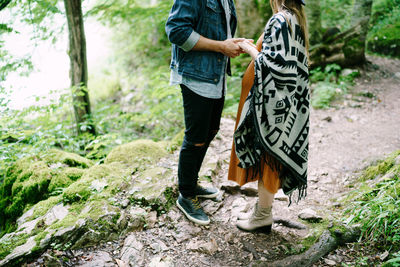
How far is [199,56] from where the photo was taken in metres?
2.04

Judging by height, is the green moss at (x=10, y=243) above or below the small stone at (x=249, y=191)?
above

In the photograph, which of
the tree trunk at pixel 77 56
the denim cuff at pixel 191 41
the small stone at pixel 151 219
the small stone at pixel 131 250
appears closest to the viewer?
the denim cuff at pixel 191 41

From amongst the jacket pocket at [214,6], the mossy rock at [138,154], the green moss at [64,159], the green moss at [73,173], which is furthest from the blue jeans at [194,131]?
the green moss at [64,159]

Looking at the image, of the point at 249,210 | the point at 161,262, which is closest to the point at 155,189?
the point at 161,262

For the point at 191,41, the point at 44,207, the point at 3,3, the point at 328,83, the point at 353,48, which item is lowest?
the point at 44,207

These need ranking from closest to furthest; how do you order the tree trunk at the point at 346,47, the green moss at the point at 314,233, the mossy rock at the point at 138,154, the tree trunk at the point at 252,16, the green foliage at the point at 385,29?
the green moss at the point at 314,233 → the mossy rock at the point at 138,154 → the tree trunk at the point at 346,47 → the tree trunk at the point at 252,16 → the green foliage at the point at 385,29

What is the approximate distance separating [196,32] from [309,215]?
6.58 ft

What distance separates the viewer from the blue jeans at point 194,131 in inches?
82.8

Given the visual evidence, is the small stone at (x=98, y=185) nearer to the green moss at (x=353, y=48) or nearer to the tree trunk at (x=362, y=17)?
the green moss at (x=353, y=48)

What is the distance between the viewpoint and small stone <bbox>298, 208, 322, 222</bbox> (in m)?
2.41

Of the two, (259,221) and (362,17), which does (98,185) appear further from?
(362,17)

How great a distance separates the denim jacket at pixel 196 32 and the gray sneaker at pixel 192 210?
1.23m

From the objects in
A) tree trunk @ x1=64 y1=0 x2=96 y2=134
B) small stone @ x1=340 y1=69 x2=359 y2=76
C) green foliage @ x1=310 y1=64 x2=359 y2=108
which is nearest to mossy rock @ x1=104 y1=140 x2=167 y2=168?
tree trunk @ x1=64 y1=0 x2=96 y2=134

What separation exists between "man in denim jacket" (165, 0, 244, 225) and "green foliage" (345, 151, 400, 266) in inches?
Result: 60.2
